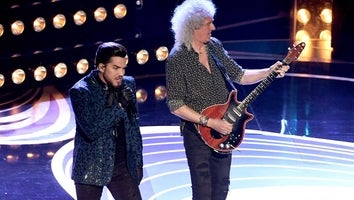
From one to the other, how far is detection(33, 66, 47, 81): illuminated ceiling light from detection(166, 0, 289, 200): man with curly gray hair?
4.86m

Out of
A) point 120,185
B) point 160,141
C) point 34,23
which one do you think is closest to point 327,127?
point 160,141

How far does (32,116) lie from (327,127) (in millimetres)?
3297

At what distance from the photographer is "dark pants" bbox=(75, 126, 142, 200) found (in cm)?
446

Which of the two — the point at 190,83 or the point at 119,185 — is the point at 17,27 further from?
the point at 119,185

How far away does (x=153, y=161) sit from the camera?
24.4 feet

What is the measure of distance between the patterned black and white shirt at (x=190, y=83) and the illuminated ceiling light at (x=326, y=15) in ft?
26.9

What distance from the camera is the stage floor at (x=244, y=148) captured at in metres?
6.69

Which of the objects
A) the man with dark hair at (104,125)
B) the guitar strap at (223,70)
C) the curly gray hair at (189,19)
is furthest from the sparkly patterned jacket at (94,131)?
the guitar strap at (223,70)

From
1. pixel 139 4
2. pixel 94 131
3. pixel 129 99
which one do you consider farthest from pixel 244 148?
pixel 94 131

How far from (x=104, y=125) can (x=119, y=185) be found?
1.27ft

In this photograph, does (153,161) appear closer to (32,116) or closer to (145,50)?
(32,116)

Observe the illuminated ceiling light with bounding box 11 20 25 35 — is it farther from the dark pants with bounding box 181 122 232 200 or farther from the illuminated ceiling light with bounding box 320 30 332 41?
the illuminated ceiling light with bounding box 320 30 332 41

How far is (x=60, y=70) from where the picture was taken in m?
9.82

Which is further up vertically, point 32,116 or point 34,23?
point 34,23
